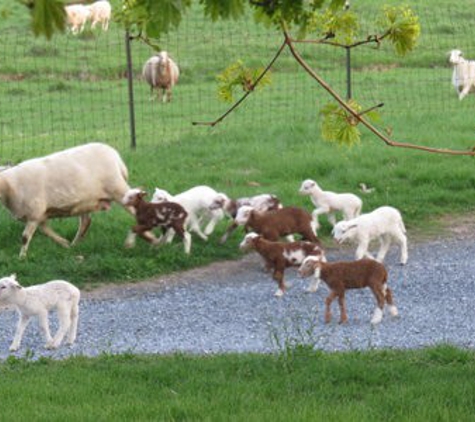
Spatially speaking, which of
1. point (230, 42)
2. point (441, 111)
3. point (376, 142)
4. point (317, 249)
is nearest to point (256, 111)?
point (441, 111)

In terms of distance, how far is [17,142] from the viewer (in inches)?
785

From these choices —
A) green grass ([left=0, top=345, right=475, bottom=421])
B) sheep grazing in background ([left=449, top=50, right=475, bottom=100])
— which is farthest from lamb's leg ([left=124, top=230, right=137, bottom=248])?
sheep grazing in background ([left=449, top=50, right=475, bottom=100])

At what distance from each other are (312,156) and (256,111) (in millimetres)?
6727

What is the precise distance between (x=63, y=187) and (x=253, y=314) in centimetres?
305

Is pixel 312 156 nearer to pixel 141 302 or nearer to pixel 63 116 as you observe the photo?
pixel 141 302

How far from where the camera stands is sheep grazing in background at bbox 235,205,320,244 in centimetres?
1224

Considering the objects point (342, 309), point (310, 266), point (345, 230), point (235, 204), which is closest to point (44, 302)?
point (310, 266)

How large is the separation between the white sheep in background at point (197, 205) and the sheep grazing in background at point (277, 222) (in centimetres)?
71

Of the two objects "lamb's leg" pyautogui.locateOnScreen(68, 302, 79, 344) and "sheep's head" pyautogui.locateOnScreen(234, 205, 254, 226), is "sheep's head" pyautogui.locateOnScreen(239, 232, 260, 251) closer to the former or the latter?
"sheep's head" pyautogui.locateOnScreen(234, 205, 254, 226)

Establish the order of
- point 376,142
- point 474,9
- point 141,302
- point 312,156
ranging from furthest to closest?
point 474,9, point 376,142, point 312,156, point 141,302

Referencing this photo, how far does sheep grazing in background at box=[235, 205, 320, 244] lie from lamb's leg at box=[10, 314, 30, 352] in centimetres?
294

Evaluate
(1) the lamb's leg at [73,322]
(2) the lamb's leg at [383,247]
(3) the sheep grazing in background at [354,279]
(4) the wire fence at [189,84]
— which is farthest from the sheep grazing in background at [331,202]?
(4) the wire fence at [189,84]

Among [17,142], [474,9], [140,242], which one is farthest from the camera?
[474,9]

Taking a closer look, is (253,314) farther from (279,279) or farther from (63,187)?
(63,187)
